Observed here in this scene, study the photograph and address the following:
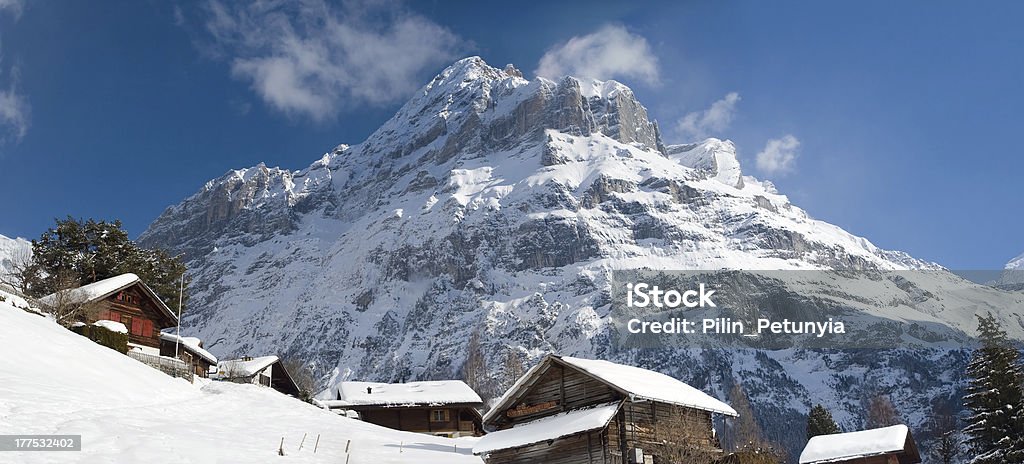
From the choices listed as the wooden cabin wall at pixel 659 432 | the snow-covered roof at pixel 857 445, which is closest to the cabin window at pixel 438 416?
the snow-covered roof at pixel 857 445

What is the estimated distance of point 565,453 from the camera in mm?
32188

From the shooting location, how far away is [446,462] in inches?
1362

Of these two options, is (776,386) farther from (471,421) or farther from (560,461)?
(560,461)

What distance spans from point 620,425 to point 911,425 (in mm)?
126603

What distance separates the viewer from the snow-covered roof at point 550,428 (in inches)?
1147

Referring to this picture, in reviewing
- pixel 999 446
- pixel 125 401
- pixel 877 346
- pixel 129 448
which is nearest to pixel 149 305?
pixel 125 401

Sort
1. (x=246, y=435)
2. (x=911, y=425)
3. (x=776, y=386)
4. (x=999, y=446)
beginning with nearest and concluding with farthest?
(x=246, y=435) → (x=999, y=446) → (x=911, y=425) → (x=776, y=386)

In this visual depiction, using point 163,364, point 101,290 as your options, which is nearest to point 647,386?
point 163,364

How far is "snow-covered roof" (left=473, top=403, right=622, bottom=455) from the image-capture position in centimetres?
2912

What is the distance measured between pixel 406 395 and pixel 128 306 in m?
22.5

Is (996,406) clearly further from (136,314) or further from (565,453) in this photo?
(136,314)

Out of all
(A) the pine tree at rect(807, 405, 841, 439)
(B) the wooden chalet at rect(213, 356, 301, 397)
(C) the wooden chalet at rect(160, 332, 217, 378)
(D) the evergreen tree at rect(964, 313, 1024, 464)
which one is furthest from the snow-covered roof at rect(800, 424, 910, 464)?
(C) the wooden chalet at rect(160, 332, 217, 378)

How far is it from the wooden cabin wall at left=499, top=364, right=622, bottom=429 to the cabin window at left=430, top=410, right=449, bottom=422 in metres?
30.1

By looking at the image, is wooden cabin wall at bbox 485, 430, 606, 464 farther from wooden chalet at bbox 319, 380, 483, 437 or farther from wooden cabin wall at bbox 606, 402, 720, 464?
wooden chalet at bbox 319, 380, 483, 437
